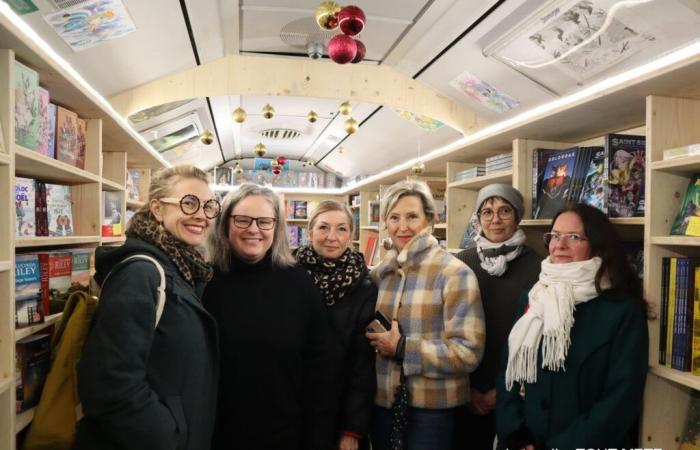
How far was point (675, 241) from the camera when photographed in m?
1.41

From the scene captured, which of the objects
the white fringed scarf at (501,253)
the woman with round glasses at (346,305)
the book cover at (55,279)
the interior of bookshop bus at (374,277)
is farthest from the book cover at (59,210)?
the white fringed scarf at (501,253)

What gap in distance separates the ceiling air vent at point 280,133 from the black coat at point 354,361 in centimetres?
469

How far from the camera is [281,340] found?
1494 mm

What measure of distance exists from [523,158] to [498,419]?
1.28 m

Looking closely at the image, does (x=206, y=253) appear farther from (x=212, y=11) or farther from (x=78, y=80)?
(x=212, y=11)

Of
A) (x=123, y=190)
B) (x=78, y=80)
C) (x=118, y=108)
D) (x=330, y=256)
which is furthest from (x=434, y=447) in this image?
(x=118, y=108)

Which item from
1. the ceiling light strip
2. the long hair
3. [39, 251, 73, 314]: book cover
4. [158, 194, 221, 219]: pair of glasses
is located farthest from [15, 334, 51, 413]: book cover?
the long hair

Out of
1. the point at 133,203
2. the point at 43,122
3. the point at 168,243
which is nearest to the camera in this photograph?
the point at 168,243

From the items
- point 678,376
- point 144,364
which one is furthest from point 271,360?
point 678,376

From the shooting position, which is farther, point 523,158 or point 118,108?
point 118,108

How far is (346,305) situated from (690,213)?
1233mm

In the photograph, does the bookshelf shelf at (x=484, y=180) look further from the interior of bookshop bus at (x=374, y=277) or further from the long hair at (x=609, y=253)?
the long hair at (x=609, y=253)

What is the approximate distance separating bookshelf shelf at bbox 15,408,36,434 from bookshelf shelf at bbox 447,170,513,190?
233cm

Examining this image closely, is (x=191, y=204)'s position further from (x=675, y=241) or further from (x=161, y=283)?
(x=675, y=241)
